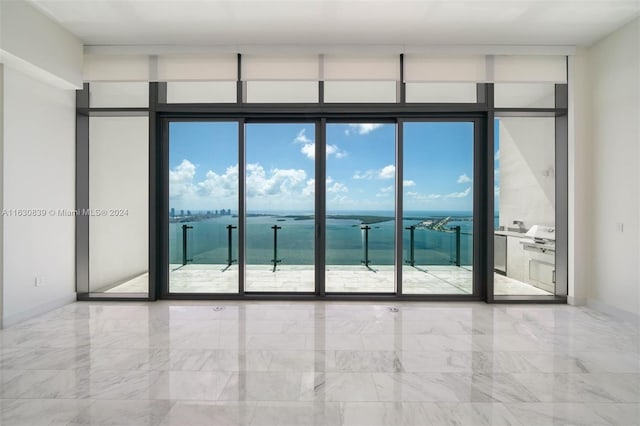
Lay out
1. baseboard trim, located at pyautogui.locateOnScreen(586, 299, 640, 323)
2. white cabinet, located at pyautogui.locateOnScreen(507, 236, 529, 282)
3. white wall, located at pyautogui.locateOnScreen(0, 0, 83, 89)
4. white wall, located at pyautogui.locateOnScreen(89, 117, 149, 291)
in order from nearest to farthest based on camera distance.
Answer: white wall, located at pyautogui.locateOnScreen(0, 0, 83, 89)
baseboard trim, located at pyautogui.locateOnScreen(586, 299, 640, 323)
white wall, located at pyautogui.locateOnScreen(89, 117, 149, 291)
white cabinet, located at pyautogui.locateOnScreen(507, 236, 529, 282)

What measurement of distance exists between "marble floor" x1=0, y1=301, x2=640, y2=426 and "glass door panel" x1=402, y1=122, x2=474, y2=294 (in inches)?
28.4

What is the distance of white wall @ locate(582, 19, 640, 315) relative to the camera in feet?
12.3

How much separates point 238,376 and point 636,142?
4983 millimetres

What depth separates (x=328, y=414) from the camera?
2.05m

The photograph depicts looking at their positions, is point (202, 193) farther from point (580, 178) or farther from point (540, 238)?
point (580, 178)

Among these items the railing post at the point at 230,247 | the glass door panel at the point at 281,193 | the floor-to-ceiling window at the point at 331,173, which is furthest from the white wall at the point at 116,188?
the glass door panel at the point at 281,193

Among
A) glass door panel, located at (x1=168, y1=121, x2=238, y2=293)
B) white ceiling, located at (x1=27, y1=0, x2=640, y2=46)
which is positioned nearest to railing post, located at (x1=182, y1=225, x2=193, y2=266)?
glass door panel, located at (x1=168, y1=121, x2=238, y2=293)

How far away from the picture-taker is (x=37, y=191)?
390cm

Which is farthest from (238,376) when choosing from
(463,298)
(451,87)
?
(451,87)

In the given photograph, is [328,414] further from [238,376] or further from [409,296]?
[409,296]

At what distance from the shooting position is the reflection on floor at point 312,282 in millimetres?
4648

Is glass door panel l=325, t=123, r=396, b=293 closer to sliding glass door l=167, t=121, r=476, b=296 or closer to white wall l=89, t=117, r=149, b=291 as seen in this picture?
sliding glass door l=167, t=121, r=476, b=296

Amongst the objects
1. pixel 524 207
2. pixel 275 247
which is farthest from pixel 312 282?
pixel 524 207

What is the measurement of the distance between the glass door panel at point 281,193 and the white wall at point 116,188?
1501mm
